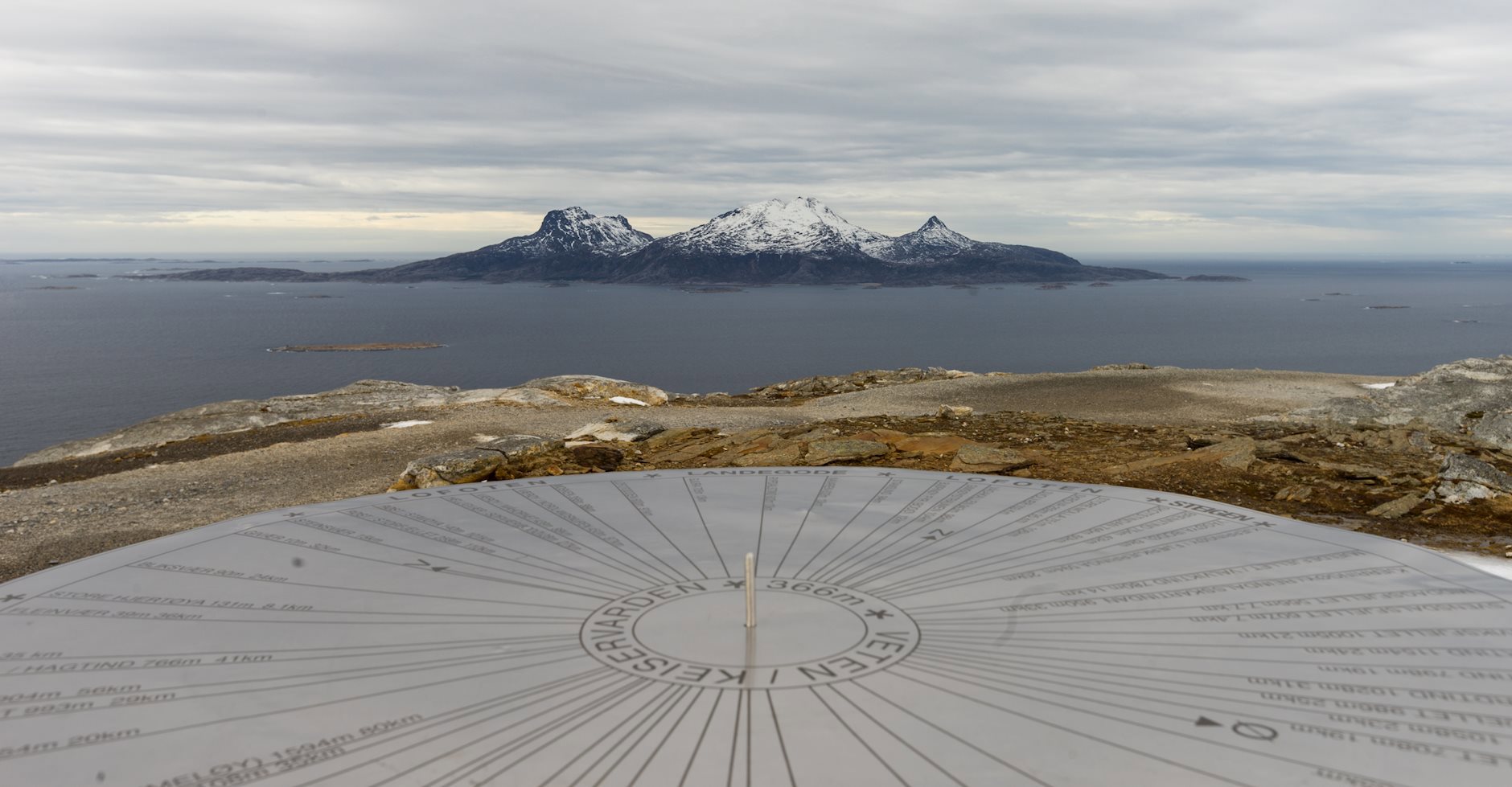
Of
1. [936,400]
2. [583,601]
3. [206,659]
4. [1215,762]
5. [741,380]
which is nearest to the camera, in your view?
[1215,762]

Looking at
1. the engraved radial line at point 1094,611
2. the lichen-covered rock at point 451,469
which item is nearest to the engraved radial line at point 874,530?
the engraved radial line at point 1094,611

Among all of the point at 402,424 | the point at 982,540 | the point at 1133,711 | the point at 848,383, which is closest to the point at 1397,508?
the point at 982,540

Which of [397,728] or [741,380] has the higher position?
[397,728]

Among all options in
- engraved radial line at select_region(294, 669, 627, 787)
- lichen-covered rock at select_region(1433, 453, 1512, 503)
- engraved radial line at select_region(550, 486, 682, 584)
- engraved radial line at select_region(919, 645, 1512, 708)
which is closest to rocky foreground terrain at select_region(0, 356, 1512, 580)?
lichen-covered rock at select_region(1433, 453, 1512, 503)

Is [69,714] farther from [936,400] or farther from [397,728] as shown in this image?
[936,400]

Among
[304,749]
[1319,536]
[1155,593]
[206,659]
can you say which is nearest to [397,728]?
[304,749]

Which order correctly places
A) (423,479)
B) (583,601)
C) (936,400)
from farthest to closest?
(936,400) → (423,479) → (583,601)
